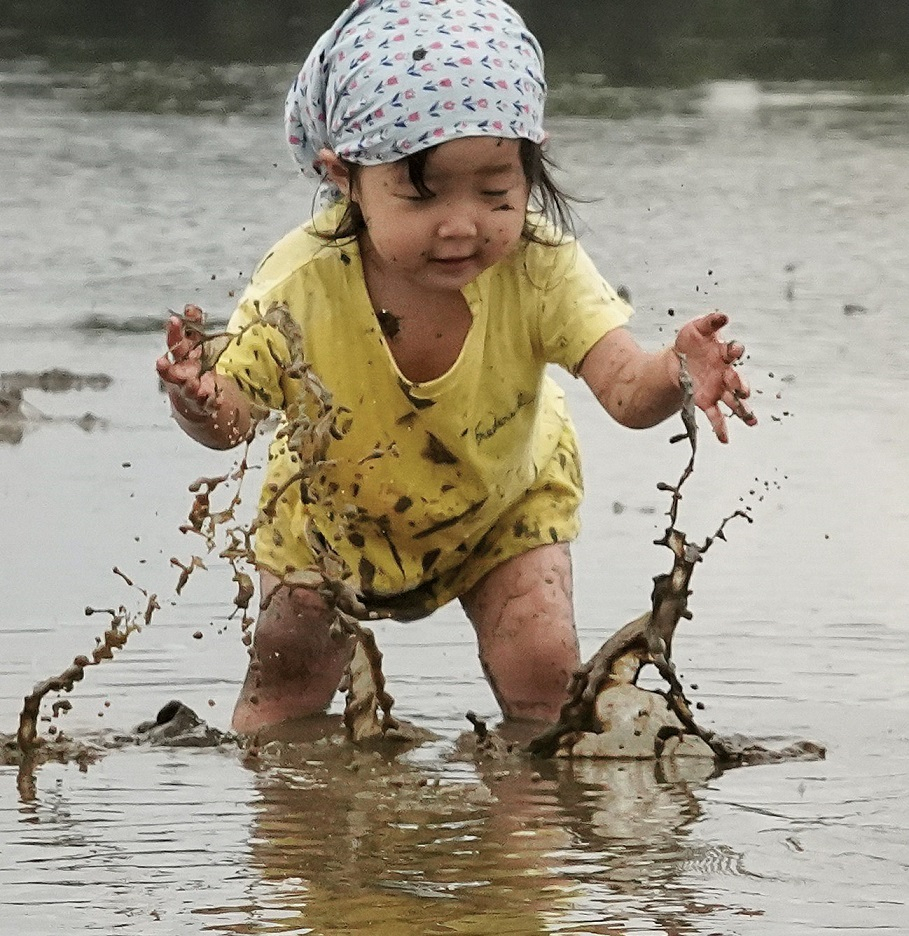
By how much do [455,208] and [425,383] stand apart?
0.48m

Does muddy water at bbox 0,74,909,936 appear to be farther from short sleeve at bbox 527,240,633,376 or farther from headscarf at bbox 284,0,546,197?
headscarf at bbox 284,0,546,197

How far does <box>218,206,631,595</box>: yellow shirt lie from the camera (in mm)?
4879

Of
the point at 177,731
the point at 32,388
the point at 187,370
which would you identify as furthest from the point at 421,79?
the point at 32,388

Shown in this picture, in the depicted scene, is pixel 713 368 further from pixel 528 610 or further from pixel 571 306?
pixel 528 610

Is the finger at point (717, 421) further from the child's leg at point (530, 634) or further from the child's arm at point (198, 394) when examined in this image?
the child's arm at point (198, 394)

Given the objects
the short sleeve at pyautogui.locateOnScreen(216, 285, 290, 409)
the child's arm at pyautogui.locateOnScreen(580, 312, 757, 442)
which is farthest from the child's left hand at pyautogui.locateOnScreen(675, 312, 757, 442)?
the short sleeve at pyautogui.locateOnScreen(216, 285, 290, 409)

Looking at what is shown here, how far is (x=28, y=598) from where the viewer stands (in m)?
5.84

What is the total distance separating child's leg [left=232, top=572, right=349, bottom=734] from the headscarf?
3.07ft

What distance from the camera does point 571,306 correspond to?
4867 mm

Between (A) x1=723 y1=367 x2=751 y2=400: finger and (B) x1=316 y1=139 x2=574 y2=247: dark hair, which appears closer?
(A) x1=723 y1=367 x2=751 y2=400: finger

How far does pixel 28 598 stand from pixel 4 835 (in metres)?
1.78

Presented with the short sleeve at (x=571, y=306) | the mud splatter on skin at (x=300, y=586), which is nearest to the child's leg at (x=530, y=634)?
the mud splatter on skin at (x=300, y=586)

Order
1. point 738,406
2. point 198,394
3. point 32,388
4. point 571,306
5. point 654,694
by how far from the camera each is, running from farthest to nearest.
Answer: point 32,388, point 571,306, point 654,694, point 198,394, point 738,406

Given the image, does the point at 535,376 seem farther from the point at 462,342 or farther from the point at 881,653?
the point at 881,653
